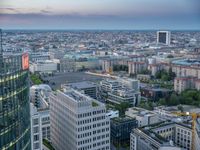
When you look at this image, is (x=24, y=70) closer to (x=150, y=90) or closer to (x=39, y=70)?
(x=150, y=90)

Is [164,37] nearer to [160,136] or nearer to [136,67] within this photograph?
[136,67]

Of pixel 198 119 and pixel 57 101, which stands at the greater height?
pixel 57 101

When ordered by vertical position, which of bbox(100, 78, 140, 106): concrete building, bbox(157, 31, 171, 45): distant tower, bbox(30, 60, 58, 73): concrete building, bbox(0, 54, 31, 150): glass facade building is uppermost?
bbox(157, 31, 171, 45): distant tower

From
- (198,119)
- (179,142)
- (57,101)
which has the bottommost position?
(179,142)

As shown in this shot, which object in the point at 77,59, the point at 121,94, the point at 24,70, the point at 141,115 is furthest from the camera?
the point at 77,59

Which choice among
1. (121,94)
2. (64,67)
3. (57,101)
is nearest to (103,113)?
(57,101)

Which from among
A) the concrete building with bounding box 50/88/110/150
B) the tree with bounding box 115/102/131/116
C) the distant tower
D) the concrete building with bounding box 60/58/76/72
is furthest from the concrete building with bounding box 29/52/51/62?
the concrete building with bounding box 50/88/110/150

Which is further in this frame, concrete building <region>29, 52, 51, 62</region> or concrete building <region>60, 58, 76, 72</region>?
concrete building <region>29, 52, 51, 62</region>

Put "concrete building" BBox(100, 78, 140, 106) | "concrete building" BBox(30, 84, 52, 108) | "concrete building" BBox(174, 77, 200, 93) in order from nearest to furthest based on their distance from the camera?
"concrete building" BBox(30, 84, 52, 108), "concrete building" BBox(100, 78, 140, 106), "concrete building" BBox(174, 77, 200, 93)

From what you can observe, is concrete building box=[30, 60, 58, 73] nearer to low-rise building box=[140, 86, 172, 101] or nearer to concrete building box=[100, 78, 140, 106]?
concrete building box=[100, 78, 140, 106]
